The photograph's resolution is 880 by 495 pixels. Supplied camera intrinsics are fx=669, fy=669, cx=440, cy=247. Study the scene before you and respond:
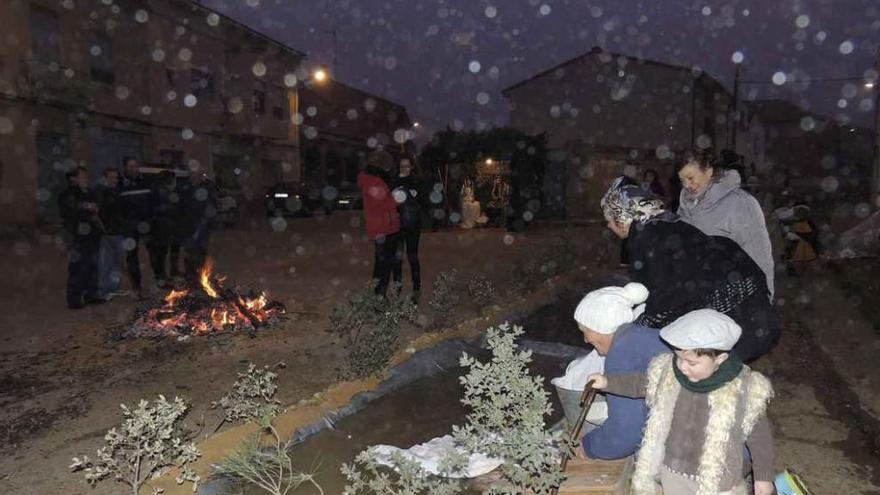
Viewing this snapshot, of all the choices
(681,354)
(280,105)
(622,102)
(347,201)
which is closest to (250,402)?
(681,354)

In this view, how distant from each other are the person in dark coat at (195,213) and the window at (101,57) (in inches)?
612

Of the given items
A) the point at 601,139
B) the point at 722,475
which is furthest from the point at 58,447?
the point at 601,139

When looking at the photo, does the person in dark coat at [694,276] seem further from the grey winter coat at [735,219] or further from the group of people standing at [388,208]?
the group of people standing at [388,208]

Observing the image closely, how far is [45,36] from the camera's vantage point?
19.7 metres

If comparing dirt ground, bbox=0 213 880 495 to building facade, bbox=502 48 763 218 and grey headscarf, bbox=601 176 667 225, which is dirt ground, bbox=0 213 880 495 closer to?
grey headscarf, bbox=601 176 667 225

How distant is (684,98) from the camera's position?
38.1m

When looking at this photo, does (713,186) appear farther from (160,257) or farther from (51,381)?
(160,257)

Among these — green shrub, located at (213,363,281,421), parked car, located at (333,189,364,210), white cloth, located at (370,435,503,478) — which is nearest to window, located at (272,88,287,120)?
parked car, located at (333,189,364,210)

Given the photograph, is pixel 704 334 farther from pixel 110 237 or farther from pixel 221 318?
pixel 110 237

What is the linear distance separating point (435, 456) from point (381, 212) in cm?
380

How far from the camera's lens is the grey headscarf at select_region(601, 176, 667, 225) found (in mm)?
3215

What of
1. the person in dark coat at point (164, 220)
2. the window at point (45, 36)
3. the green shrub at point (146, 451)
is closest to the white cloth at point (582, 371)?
the green shrub at point (146, 451)

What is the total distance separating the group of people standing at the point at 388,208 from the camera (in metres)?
7.18

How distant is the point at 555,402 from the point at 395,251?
3.06m
